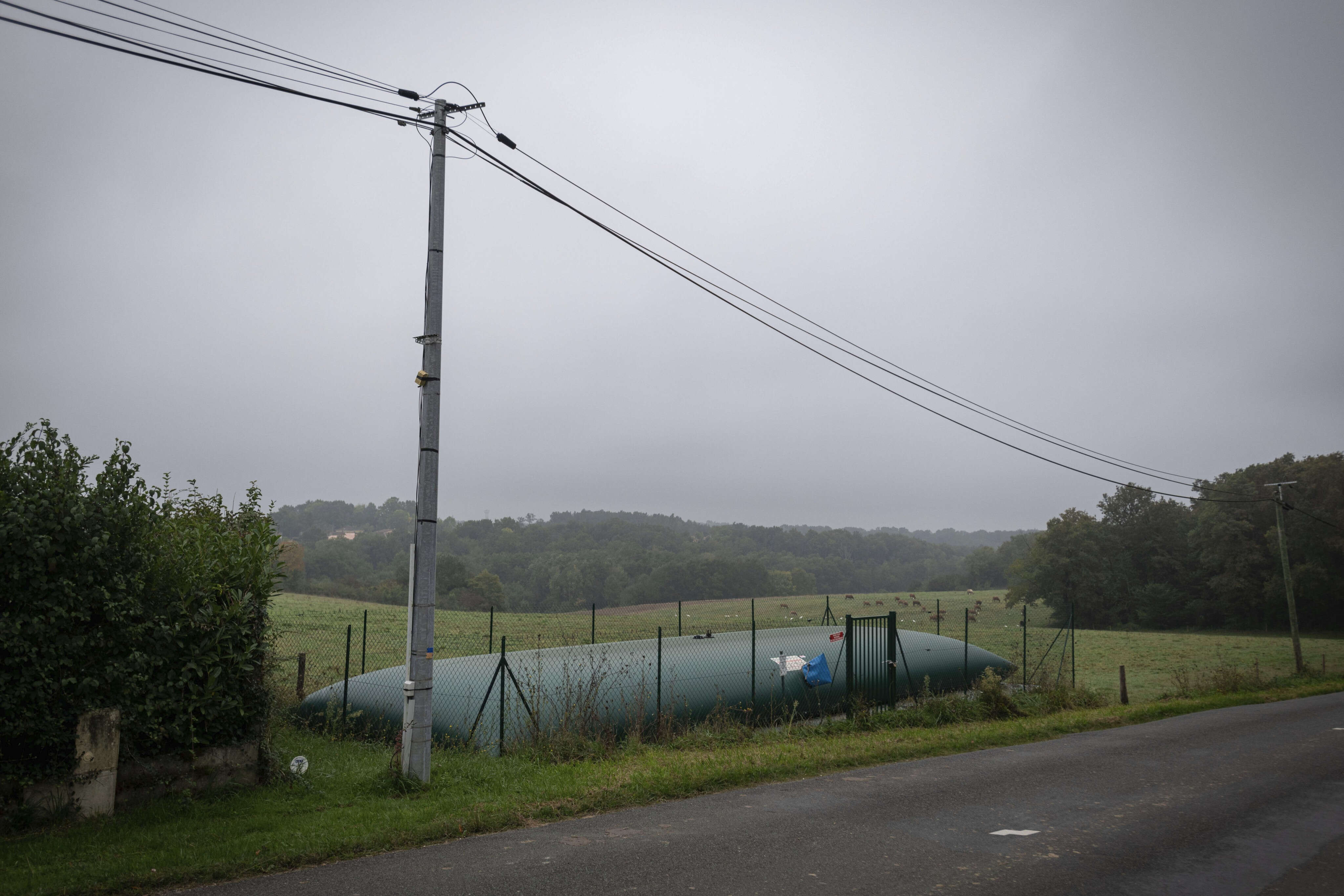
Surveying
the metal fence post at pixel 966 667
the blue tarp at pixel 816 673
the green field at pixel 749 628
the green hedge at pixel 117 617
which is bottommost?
the green field at pixel 749 628

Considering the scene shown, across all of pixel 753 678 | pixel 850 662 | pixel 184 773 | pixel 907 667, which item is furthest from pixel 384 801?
pixel 907 667

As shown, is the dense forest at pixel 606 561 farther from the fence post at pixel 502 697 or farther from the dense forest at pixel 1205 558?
the fence post at pixel 502 697

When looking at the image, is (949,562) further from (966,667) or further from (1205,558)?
(966,667)

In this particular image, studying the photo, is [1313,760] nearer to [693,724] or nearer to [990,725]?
[990,725]

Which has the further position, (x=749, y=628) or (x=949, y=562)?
(x=949, y=562)

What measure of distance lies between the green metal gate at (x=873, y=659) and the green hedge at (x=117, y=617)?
35.1ft

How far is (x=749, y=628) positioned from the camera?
34625 mm

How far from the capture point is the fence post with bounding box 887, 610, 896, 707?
16.2 meters

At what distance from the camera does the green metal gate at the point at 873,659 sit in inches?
620

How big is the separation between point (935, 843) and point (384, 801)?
5.54 metres

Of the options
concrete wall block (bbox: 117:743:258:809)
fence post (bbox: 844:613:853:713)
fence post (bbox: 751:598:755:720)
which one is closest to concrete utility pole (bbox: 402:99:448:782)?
concrete wall block (bbox: 117:743:258:809)

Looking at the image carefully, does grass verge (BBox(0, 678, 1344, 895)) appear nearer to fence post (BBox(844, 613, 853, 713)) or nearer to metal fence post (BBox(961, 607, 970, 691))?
fence post (BBox(844, 613, 853, 713))

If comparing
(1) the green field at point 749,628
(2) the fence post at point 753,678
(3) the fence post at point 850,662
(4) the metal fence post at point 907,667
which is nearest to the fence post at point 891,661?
(4) the metal fence post at point 907,667

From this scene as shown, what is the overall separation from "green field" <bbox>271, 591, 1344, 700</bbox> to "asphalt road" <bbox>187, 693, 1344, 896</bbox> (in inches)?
182
